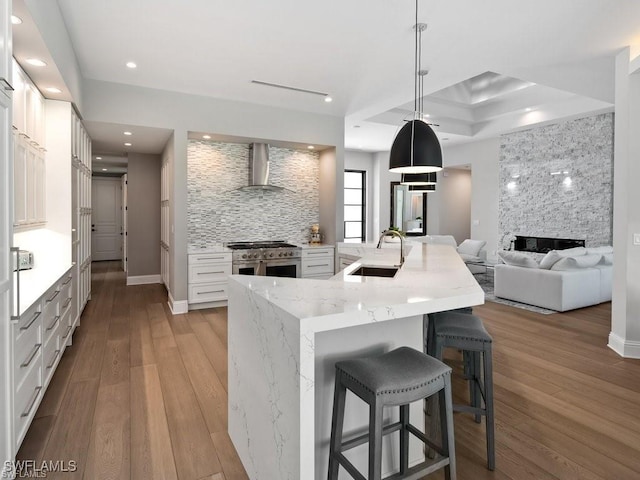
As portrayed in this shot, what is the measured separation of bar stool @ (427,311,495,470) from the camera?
196 cm

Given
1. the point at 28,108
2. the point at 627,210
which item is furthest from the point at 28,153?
the point at 627,210

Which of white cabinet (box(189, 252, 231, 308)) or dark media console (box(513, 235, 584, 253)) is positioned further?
dark media console (box(513, 235, 584, 253))

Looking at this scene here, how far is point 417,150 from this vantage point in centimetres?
278

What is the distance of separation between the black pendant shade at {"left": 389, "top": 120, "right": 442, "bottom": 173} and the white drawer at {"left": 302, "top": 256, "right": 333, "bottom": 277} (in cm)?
327

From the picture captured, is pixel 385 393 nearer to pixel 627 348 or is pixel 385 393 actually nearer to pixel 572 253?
pixel 627 348

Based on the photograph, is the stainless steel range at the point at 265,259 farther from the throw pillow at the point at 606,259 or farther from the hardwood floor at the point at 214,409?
the throw pillow at the point at 606,259

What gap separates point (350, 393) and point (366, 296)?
465 millimetres

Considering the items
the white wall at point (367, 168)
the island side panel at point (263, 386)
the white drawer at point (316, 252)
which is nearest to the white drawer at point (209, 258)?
the white drawer at point (316, 252)

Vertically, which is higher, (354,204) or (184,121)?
(184,121)

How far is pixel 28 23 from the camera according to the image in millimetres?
2279

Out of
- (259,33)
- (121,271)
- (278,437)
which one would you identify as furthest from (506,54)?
(121,271)

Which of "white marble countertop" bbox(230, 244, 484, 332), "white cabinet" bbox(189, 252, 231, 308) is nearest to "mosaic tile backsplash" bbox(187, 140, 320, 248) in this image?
"white cabinet" bbox(189, 252, 231, 308)

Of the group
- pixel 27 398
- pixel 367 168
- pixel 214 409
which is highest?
pixel 367 168

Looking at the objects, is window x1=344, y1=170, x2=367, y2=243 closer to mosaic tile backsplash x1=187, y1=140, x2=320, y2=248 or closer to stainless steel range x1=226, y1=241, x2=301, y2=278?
mosaic tile backsplash x1=187, y1=140, x2=320, y2=248
